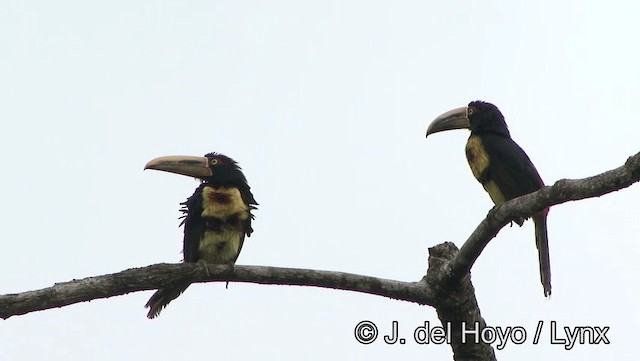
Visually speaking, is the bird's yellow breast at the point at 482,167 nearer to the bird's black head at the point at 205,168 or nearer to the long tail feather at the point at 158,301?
the bird's black head at the point at 205,168

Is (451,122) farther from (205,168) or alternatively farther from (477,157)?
(205,168)

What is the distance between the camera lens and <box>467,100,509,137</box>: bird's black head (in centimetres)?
721

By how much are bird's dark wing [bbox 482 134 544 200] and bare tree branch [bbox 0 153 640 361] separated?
4.49ft

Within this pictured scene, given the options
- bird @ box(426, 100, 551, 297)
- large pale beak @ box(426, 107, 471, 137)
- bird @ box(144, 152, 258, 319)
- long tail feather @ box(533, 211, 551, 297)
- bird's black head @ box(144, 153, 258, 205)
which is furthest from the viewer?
large pale beak @ box(426, 107, 471, 137)

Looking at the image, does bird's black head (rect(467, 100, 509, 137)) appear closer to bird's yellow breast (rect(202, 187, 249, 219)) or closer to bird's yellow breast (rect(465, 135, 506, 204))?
bird's yellow breast (rect(465, 135, 506, 204))

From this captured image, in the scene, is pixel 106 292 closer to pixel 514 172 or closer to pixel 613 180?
pixel 613 180

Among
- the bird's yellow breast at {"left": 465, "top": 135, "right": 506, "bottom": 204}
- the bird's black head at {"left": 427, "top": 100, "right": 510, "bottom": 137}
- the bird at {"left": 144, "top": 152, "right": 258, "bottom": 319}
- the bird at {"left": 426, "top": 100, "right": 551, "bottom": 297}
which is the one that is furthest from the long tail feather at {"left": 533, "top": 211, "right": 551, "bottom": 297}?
the bird at {"left": 144, "top": 152, "right": 258, "bottom": 319}

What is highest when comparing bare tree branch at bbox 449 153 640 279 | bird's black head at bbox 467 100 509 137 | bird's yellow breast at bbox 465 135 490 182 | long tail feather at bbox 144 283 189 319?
bird's black head at bbox 467 100 509 137

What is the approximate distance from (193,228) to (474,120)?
255 cm

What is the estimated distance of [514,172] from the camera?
6.65 metres

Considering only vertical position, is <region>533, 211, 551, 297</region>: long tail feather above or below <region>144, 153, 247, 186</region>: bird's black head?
below

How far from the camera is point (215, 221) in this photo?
254 inches

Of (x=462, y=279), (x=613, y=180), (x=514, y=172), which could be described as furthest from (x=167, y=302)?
(x=613, y=180)

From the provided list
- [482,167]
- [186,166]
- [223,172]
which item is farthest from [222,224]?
[482,167]
